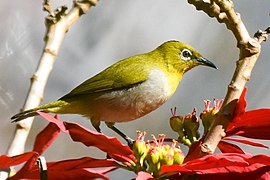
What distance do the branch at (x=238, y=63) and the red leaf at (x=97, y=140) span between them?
9 cm

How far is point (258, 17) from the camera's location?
98.6 inches

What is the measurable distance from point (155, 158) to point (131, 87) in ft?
2.73

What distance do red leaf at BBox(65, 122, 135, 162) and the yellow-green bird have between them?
0.62 metres

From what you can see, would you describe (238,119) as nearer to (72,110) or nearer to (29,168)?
(29,168)

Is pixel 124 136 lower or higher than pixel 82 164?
higher

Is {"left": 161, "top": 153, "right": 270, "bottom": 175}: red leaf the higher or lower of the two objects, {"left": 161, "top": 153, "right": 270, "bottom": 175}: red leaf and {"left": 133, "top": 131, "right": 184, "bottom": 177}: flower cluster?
the lower

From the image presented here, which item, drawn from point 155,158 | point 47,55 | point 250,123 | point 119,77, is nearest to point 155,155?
point 155,158

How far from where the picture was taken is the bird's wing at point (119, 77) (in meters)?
1.44

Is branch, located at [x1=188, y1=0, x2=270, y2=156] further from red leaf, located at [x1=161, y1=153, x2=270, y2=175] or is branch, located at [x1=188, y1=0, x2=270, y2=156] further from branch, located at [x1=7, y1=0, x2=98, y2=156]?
branch, located at [x1=7, y1=0, x2=98, y2=156]

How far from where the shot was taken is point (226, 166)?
1.99ft

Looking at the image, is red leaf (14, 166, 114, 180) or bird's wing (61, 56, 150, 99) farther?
bird's wing (61, 56, 150, 99)

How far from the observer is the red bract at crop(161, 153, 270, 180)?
0.60 m

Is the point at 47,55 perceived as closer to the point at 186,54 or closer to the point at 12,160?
the point at 12,160

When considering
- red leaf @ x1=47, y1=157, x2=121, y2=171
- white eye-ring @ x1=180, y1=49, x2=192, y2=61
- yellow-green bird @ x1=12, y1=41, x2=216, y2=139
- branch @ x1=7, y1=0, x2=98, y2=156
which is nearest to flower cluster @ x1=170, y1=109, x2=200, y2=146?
red leaf @ x1=47, y1=157, x2=121, y2=171
